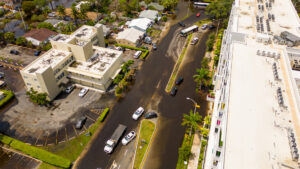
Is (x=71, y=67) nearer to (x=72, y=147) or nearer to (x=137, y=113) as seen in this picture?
(x=72, y=147)

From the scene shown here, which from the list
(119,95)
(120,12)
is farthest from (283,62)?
(120,12)

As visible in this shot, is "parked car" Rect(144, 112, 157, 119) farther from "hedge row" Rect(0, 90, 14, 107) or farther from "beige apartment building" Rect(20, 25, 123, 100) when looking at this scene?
"hedge row" Rect(0, 90, 14, 107)

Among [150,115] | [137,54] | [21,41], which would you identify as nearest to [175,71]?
[137,54]

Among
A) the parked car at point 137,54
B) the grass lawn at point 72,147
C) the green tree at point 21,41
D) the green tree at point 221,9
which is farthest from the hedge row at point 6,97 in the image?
the green tree at point 221,9

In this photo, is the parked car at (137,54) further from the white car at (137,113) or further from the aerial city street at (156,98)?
the white car at (137,113)

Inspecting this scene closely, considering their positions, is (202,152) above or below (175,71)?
below

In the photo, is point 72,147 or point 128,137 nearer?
→ point 72,147

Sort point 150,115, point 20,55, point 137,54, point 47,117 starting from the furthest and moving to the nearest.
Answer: point 20,55 < point 137,54 < point 47,117 < point 150,115
